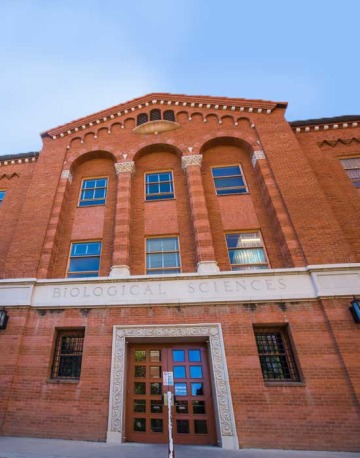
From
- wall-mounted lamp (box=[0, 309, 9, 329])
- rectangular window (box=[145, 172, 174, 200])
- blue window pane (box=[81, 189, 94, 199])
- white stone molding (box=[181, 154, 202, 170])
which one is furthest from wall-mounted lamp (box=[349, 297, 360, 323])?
blue window pane (box=[81, 189, 94, 199])

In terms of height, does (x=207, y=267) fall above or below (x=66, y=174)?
below

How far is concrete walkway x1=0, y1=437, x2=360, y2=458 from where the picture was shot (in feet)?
19.1

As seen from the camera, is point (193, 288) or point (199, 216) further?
point (199, 216)

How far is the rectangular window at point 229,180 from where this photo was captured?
11.7 m

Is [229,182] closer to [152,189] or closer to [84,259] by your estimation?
[152,189]

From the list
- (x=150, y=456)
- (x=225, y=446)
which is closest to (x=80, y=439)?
(x=150, y=456)

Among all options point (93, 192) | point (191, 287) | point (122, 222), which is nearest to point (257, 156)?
point (122, 222)

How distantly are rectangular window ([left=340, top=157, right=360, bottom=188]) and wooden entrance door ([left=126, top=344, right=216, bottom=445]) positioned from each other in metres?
9.69

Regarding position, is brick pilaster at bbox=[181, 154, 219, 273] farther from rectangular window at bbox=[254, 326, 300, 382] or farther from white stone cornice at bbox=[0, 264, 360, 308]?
rectangular window at bbox=[254, 326, 300, 382]

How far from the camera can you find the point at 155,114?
14195mm

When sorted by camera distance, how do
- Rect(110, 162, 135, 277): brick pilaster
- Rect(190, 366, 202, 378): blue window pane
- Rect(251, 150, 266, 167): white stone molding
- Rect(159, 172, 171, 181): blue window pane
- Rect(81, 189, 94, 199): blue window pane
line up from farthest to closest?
Rect(159, 172, 171, 181): blue window pane → Rect(81, 189, 94, 199): blue window pane → Rect(251, 150, 266, 167): white stone molding → Rect(110, 162, 135, 277): brick pilaster → Rect(190, 366, 202, 378): blue window pane

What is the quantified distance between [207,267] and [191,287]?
953 mm

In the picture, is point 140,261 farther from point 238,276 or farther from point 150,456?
point 150,456

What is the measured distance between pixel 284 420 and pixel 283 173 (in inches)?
334
